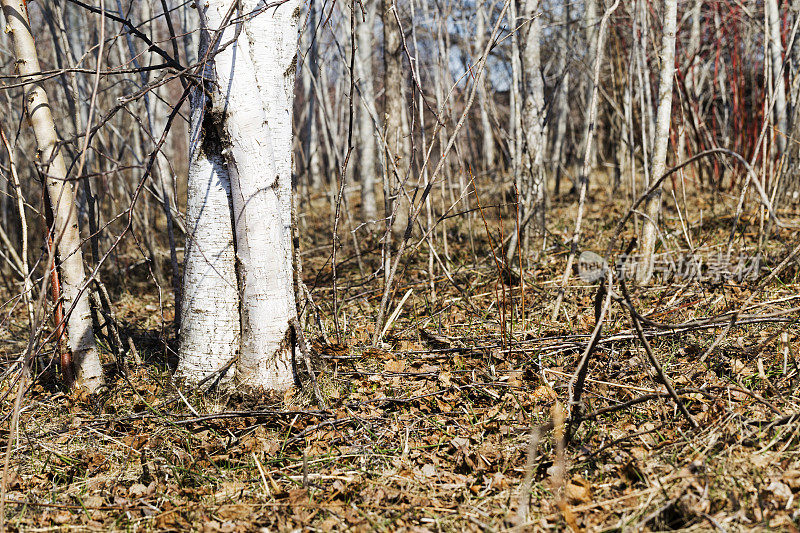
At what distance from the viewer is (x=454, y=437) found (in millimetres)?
2307

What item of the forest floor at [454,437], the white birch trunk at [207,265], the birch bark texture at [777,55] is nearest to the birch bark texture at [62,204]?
the forest floor at [454,437]

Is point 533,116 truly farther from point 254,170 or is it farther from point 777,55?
point 254,170

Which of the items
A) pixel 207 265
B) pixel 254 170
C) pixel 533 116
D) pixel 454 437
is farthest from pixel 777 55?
pixel 207 265

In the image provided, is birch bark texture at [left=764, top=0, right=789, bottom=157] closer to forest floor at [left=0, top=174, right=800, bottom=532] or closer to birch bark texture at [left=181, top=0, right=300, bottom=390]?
forest floor at [left=0, top=174, right=800, bottom=532]

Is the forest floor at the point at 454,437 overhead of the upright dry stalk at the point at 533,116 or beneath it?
beneath

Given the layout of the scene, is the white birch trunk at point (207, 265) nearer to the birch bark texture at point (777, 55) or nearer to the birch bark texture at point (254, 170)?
the birch bark texture at point (254, 170)

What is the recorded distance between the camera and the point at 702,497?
5.70 feet

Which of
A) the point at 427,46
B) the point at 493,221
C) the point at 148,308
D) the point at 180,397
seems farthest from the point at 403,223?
the point at 427,46

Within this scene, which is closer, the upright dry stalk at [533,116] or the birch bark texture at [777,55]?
the upright dry stalk at [533,116]

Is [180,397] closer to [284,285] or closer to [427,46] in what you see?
[284,285]

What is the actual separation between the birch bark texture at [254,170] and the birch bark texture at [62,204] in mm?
527

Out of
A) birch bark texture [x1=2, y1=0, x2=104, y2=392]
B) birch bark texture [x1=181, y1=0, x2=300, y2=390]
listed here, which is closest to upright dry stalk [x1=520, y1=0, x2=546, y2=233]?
birch bark texture [x1=181, y1=0, x2=300, y2=390]

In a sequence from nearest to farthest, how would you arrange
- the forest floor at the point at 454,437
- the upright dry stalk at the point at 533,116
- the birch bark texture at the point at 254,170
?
1. the forest floor at the point at 454,437
2. the birch bark texture at the point at 254,170
3. the upright dry stalk at the point at 533,116

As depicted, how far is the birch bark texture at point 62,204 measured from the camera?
233cm
